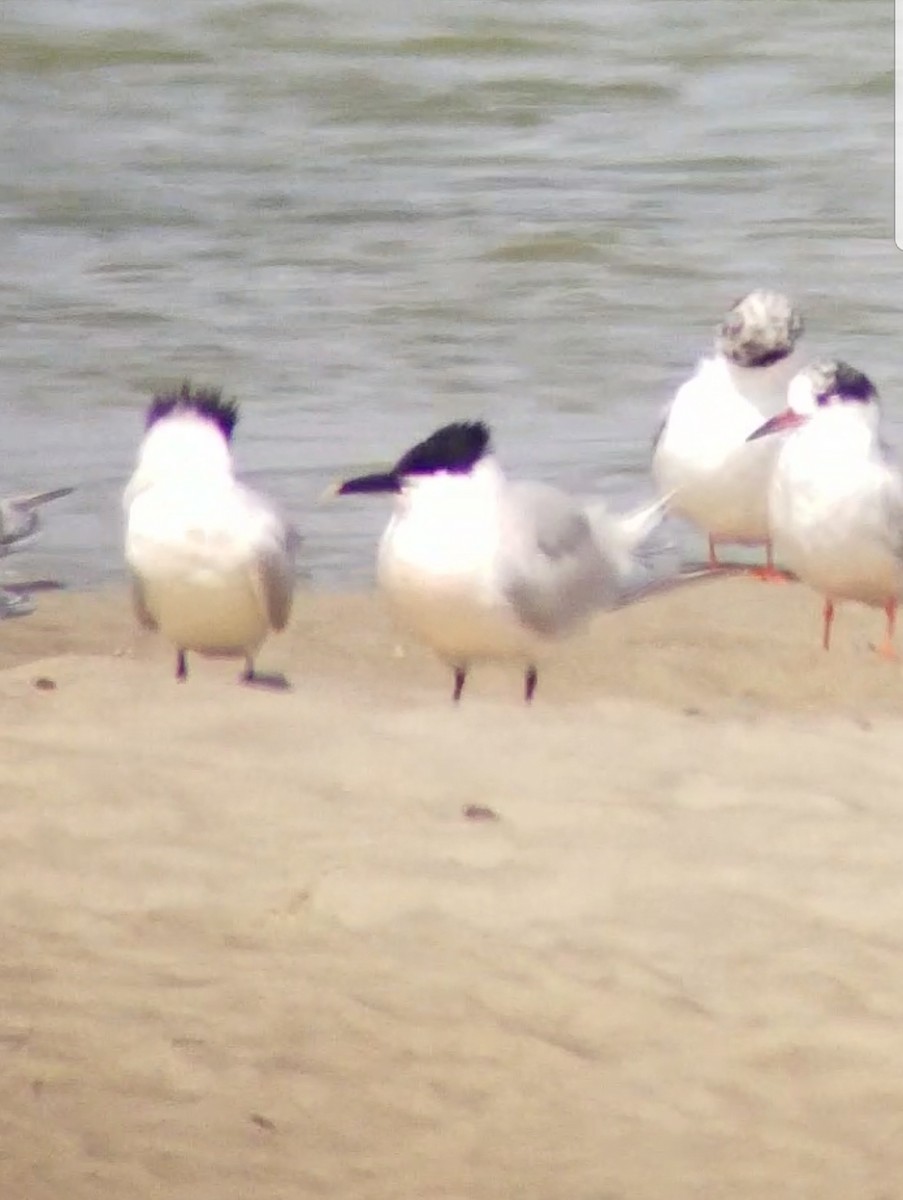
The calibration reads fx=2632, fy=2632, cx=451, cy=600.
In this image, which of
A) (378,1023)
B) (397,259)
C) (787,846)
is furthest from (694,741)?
(397,259)

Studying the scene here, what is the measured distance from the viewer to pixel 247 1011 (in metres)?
4.23

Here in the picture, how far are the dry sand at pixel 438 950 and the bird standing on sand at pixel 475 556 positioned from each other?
1.03 feet

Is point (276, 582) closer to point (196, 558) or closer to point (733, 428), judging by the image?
point (196, 558)

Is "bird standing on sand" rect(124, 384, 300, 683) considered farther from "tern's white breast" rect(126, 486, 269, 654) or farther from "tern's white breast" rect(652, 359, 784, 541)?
"tern's white breast" rect(652, 359, 784, 541)

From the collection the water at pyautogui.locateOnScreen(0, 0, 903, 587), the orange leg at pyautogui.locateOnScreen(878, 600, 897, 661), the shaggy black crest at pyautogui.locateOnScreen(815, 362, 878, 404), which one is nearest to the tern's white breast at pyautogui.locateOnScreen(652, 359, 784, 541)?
the shaggy black crest at pyautogui.locateOnScreen(815, 362, 878, 404)

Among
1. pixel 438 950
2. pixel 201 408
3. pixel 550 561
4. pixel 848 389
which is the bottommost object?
pixel 438 950

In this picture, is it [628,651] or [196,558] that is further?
[628,651]

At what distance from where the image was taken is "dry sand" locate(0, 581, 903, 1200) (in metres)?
3.85

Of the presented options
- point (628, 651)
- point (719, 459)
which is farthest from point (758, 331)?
point (628, 651)

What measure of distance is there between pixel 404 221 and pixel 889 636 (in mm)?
7091

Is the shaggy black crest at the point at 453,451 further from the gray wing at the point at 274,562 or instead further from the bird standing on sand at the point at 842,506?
the bird standing on sand at the point at 842,506

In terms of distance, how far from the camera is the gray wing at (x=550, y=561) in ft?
21.0

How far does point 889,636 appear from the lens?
7.60 m

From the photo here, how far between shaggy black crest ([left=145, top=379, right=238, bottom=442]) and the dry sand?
92 centimetres
